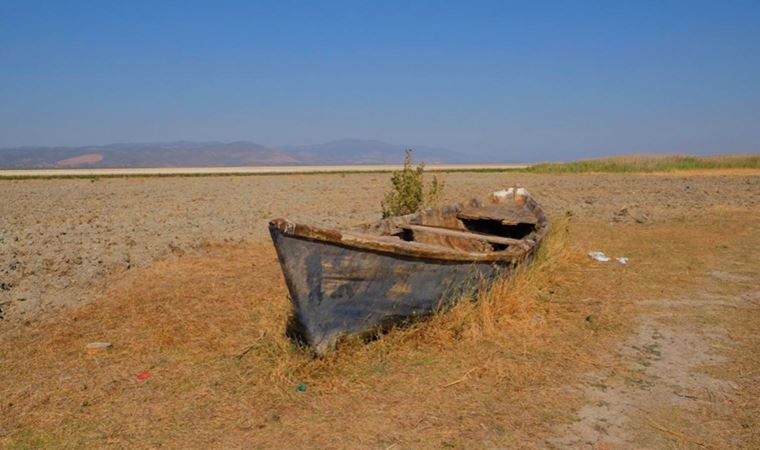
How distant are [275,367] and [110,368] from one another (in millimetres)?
1661

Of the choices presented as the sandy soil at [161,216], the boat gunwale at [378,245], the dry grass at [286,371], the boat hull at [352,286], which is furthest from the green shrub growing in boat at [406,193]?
the boat hull at [352,286]

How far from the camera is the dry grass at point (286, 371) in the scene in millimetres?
4289

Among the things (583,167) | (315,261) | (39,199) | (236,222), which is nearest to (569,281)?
(315,261)

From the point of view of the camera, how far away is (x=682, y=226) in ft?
44.0

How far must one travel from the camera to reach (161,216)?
16.0m

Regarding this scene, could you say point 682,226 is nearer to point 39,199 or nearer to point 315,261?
point 315,261

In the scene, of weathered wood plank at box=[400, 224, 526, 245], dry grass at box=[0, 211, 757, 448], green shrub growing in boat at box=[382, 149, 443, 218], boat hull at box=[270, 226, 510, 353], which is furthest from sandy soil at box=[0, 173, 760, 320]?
weathered wood plank at box=[400, 224, 526, 245]

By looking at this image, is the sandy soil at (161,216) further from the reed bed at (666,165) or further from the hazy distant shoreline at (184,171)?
the hazy distant shoreline at (184,171)

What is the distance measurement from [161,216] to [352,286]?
1230 centimetres

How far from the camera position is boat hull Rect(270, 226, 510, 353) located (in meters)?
4.99

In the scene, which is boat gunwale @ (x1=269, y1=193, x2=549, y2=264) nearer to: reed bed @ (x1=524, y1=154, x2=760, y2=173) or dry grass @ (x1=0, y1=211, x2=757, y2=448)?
dry grass @ (x1=0, y1=211, x2=757, y2=448)

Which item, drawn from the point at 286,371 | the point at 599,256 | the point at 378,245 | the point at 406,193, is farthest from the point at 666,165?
the point at 286,371

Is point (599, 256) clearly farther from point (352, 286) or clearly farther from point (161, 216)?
point (161, 216)

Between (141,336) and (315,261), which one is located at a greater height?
(315,261)
